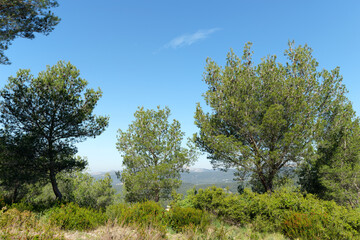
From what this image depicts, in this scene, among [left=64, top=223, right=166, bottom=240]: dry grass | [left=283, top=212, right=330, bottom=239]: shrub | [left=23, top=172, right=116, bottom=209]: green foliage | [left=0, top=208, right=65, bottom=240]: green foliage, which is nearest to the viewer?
[left=0, top=208, right=65, bottom=240]: green foliage

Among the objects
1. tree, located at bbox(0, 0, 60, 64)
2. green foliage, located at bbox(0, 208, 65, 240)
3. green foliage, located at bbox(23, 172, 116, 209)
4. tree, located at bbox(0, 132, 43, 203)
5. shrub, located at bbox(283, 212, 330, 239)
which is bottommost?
green foliage, located at bbox(23, 172, 116, 209)

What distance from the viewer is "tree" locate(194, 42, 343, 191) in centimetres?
1202

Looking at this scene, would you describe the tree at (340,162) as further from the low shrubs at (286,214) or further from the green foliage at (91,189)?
the green foliage at (91,189)

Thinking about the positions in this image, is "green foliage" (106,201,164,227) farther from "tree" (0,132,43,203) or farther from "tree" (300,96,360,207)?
"tree" (300,96,360,207)

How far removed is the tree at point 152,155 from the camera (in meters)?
18.2

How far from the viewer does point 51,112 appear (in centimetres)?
1230

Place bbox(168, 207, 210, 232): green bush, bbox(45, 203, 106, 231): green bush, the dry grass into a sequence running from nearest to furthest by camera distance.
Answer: the dry grass, bbox(45, 203, 106, 231): green bush, bbox(168, 207, 210, 232): green bush

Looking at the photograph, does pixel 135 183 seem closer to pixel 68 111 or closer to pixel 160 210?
pixel 68 111

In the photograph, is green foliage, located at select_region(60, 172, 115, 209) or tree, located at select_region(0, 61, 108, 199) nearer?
tree, located at select_region(0, 61, 108, 199)

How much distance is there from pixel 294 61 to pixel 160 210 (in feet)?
47.7

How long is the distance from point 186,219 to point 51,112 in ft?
36.8

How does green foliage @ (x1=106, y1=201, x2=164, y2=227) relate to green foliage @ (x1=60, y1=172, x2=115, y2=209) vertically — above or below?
above

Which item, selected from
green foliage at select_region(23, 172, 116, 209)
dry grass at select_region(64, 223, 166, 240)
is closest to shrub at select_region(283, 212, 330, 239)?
dry grass at select_region(64, 223, 166, 240)

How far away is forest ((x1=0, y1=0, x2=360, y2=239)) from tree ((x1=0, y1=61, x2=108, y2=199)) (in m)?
0.07
